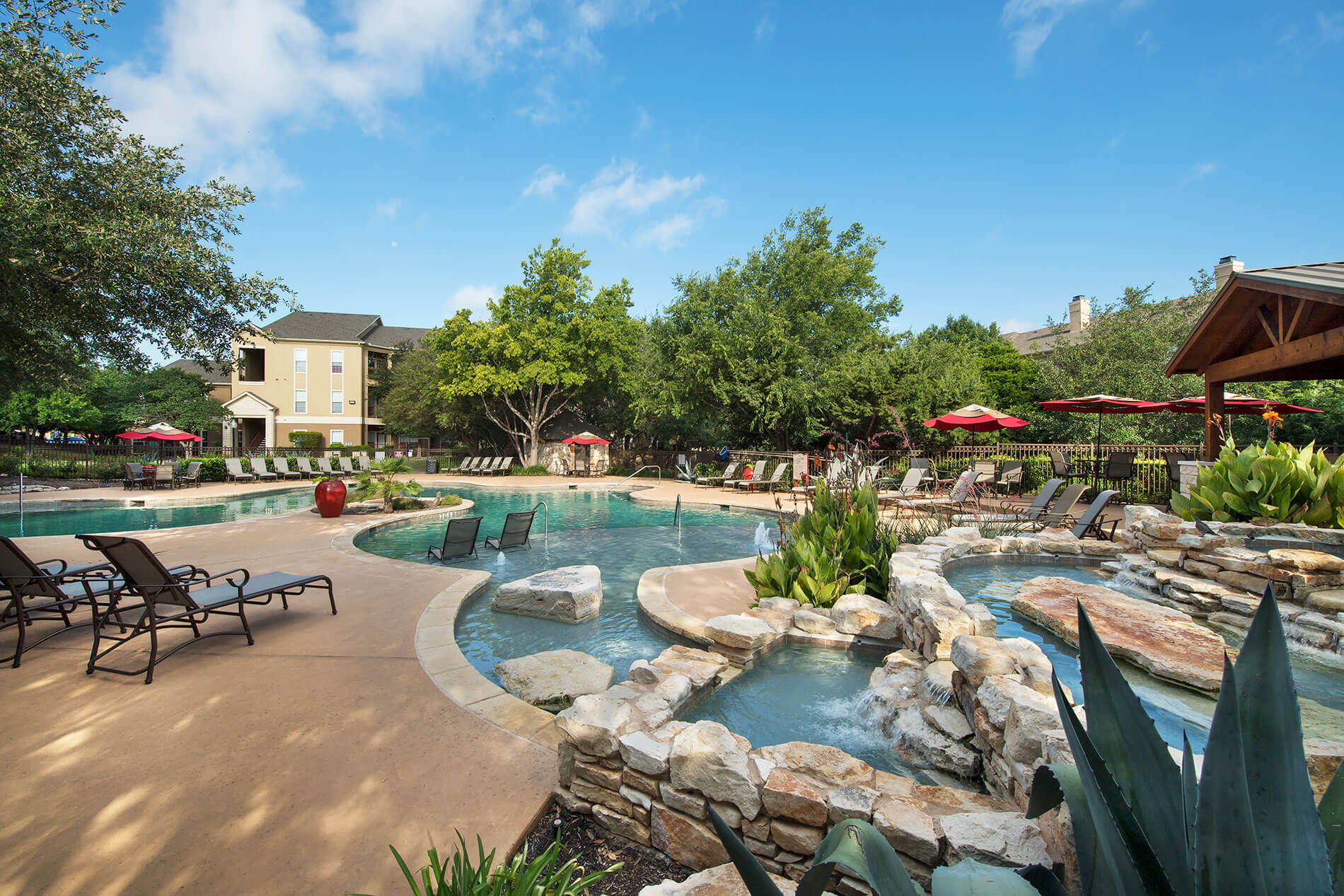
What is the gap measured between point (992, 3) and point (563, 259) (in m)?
18.0

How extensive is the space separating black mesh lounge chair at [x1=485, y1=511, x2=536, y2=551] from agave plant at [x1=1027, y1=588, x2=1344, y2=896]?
7.69m

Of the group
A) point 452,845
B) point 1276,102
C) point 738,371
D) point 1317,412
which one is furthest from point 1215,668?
point 738,371

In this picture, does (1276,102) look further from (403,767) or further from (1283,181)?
(403,767)

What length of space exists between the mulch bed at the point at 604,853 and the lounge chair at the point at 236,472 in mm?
22487

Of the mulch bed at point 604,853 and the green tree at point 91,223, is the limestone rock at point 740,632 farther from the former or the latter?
the green tree at point 91,223

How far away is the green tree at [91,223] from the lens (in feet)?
16.6

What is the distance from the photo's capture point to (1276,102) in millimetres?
11836

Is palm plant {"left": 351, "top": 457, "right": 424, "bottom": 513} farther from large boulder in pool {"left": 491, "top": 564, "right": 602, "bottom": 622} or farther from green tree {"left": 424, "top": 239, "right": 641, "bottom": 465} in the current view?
green tree {"left": 424, "top": 239, "right": 641, "bottom": 465}

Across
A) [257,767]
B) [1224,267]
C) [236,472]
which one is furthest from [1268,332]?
[236,472]

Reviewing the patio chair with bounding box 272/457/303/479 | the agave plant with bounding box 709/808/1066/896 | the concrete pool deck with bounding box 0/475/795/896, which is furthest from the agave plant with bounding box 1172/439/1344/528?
the patio chair with bounding box 272/457/303/479

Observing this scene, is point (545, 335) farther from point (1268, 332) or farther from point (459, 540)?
point (1268, 332)

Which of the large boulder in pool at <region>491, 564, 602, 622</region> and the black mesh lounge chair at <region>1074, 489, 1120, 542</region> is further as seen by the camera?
the black mesh lounge chair at <region>1074, 489, 1120, 542</region>

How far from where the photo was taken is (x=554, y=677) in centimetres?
374

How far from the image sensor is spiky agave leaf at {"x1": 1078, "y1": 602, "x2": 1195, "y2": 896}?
43.8 inches
